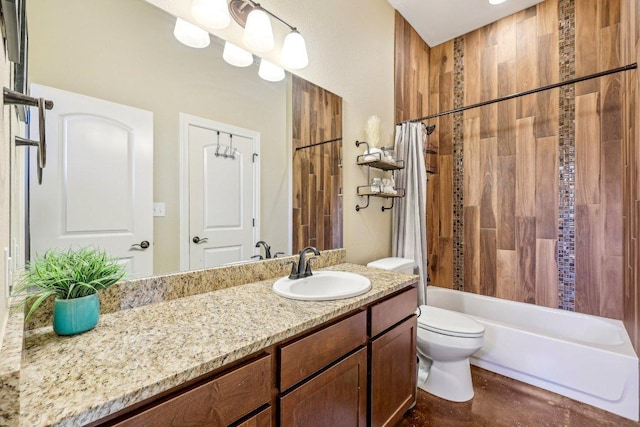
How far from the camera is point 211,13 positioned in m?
1.23

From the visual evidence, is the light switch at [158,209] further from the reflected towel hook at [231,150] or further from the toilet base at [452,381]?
the toilet base at [452,381]

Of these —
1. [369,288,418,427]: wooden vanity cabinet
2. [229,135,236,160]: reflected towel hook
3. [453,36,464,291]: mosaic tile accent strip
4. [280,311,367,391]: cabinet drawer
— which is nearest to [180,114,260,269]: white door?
[229,135,236,160]: reflected towel hook

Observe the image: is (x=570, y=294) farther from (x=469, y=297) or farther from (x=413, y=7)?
(x=413, y=7)

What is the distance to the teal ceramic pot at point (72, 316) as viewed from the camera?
2.58 feet

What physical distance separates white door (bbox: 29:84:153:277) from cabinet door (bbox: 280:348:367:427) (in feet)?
2.44

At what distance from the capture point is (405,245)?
2275 millimetres

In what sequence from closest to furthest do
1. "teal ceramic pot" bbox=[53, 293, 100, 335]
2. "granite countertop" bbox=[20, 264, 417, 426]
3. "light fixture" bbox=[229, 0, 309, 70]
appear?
"granite countertop" bbox=[20, 264, 417, 426] → "teal ceramic pot" bbox=[53, 293, 100, 335] → "light fixture" bbox=[229, 0, 309, 70]

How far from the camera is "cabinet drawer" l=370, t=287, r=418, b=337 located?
49.3 inches

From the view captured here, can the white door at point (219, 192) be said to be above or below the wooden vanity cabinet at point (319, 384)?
above

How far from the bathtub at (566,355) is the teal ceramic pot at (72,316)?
7.58 feet

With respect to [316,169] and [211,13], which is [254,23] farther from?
[316,169]

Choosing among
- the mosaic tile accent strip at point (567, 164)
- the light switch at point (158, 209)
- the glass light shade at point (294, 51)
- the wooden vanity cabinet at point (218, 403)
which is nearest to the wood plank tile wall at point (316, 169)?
the glass light shade at point (294, 51)

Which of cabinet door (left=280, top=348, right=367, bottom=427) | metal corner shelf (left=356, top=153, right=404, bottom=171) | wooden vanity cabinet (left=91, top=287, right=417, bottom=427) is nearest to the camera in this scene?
wooden vanity cabinet (left=91, top=287, right=417, bottom=427)

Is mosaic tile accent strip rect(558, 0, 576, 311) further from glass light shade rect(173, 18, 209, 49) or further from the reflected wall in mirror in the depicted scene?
glass light shade rect(173, 18, 209, 49)
